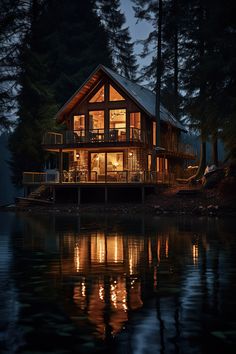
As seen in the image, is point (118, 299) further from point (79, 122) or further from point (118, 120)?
point (79, 122)

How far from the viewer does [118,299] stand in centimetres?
669

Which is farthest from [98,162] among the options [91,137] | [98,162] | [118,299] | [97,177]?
[118,299]

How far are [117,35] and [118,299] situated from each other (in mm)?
59392

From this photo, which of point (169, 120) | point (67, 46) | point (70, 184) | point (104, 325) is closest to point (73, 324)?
point (104, 325)

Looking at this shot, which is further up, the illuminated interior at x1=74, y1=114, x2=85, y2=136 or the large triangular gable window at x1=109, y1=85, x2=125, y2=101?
the large triangular gable window at x1=109, y1=85, x2=125, y2=101

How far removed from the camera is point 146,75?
132 ft

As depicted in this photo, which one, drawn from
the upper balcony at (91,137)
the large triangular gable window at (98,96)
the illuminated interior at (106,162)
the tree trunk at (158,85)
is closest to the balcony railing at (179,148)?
the tree trunk at (158,85)

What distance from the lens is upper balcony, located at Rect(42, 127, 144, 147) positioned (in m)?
38.6

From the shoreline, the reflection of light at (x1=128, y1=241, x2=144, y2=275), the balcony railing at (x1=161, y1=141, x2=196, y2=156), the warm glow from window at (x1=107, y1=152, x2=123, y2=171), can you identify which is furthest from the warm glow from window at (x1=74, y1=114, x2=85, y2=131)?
the reflection of light at (x1=128, y1=241, x2=144, y2=275)

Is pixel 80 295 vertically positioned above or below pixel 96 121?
below

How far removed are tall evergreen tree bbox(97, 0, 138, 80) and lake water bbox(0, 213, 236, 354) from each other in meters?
52.1

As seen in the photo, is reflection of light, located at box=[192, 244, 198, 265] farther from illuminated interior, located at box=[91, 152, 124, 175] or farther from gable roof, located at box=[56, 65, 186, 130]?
illuminated interior, located at box=[91, 152, 124, 175]

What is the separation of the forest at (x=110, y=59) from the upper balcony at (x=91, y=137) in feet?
11.2

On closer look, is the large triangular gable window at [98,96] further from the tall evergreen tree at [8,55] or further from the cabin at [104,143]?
the tall evergreen tree at [8,55]
